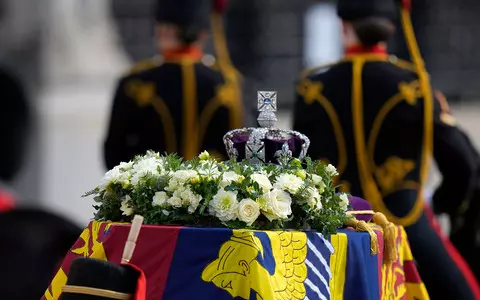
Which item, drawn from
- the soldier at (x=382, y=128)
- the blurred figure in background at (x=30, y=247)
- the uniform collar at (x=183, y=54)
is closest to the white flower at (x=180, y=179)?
the soldier at (x=382, y=128)

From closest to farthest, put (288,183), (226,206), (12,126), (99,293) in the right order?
(99,293) < (226,206) < (288,183) < (12,126)

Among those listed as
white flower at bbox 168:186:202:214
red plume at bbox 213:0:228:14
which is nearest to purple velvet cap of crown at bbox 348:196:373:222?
white flower at bbox 168:186:202:214

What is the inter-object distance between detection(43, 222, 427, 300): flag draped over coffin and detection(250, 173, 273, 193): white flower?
13cm

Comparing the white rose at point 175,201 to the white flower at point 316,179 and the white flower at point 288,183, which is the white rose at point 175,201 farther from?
the white flower at point 316,179

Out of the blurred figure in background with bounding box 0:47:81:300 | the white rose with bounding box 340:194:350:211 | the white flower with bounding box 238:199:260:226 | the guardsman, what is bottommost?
the blurred figure in background with bounding box 0:47:81:300

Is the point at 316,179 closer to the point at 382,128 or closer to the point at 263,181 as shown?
the point at 263,181

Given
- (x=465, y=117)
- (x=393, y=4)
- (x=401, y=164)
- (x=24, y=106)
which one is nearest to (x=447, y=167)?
(x=401, y=164)

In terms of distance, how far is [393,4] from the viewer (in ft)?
23.1

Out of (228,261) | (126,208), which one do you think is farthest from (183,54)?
(228,261)

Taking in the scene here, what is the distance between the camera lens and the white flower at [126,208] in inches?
173

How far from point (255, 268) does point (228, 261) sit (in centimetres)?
8

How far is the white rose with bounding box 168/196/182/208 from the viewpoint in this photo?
4305 mm

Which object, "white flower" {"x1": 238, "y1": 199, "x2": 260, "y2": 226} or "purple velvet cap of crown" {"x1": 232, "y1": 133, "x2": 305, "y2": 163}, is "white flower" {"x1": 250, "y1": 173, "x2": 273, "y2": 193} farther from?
"purple velvet cap of crown" {"x1": 232, "y1": 133, "x2": 305, "y2": 163}

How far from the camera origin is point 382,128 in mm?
6738
